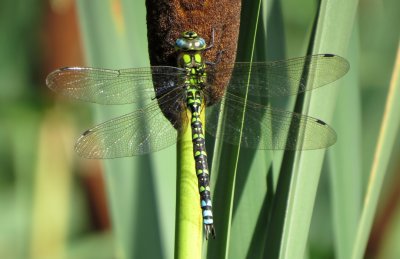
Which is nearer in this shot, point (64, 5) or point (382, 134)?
point (382, 134)

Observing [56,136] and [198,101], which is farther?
[56,136]

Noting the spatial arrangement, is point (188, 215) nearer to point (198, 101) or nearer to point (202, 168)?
point (202, 168)

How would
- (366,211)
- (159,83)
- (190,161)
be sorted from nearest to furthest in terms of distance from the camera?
(190,161) → (366,211) → (159,83)

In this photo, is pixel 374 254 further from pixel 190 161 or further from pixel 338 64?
pixel 190 161

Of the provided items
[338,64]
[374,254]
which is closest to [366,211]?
[338,64]

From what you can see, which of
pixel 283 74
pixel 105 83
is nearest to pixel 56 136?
pixel 105 83
